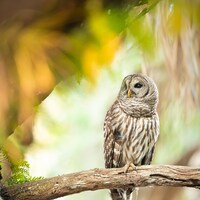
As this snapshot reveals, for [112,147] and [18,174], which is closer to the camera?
[18,174]

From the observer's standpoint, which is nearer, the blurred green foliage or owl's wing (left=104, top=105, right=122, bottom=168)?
the blurred green foliage

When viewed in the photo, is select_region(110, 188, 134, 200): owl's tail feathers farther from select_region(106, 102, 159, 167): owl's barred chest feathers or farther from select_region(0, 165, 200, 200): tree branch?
select_region(0, 165, 200, 200): tree branch

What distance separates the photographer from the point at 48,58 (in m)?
0.27

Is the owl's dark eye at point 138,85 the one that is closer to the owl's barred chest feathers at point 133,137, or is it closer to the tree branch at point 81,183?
the owl's barred chest feathers at point 133,137

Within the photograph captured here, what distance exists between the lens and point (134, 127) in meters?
1.42

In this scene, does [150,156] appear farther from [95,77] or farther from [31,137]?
[95,77]

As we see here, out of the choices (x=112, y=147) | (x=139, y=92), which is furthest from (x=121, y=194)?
(x=139, y=92)

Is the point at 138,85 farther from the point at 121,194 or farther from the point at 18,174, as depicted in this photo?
the point at 18,174

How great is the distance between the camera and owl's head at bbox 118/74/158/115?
4.60 ft

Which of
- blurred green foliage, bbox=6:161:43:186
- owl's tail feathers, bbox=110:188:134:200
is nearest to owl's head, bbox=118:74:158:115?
owl's tail feathers, bbox=110:188:134:200

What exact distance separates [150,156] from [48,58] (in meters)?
1.20

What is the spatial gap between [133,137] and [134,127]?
30mm

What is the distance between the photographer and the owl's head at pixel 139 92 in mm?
1402

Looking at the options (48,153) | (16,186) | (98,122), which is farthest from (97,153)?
(16,186)
